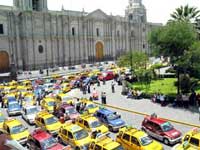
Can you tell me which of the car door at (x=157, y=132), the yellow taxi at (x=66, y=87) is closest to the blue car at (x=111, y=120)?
the car door at (x=157, y=132)

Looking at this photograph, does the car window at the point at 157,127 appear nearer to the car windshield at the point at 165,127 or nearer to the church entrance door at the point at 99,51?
the car windshield at the point at 165,127

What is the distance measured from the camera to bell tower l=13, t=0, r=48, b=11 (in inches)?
2256

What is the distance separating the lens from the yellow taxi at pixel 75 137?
1569 cm

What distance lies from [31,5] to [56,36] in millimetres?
8370

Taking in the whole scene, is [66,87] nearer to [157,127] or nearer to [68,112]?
[68,112]

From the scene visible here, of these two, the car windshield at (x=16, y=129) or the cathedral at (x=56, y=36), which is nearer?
the car windshield at (x=16, y=129)

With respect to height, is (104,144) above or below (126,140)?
above

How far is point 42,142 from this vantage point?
50.2 feet

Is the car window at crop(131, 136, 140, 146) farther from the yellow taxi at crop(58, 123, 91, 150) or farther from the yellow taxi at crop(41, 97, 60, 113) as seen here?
the yellow taxi at crop(41, 97, 60, 113)

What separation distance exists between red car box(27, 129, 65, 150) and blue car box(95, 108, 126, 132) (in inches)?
175

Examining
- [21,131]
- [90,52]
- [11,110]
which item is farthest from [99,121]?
[90,52]

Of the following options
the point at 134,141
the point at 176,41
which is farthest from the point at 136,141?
the point at 176,41

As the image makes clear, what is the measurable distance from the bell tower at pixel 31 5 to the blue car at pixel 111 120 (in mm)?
42639

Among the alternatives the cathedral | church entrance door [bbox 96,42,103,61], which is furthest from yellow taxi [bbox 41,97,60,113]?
church entrance door [bbox 96,42,103,61]
